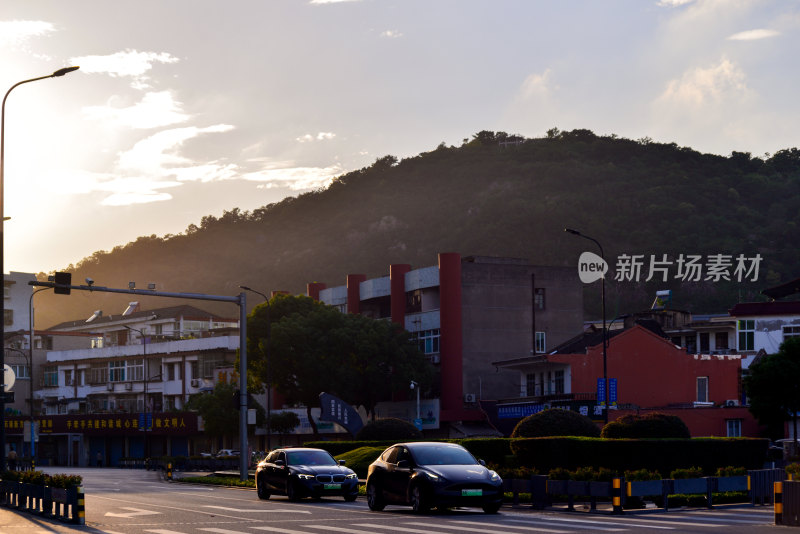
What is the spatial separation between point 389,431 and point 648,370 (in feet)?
96.6

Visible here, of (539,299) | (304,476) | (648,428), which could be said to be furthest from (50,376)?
(304,476)

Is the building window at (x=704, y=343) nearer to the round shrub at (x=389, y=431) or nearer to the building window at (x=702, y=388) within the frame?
the building window at (x=702, y=388)

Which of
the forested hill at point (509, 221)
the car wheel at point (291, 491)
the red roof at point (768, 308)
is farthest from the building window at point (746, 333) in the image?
the car wheel at point (291, 491)

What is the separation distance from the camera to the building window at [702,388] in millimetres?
74125

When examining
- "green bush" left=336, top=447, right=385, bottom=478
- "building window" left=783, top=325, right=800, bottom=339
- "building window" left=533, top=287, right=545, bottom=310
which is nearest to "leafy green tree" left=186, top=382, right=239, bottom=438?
"building window" left=533, top=287, right=545, bottom=310

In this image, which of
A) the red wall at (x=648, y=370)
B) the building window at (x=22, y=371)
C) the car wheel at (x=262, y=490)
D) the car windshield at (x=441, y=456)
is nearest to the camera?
the car windshield at (x=441, y=456)

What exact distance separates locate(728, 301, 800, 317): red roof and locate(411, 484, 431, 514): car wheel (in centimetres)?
5978

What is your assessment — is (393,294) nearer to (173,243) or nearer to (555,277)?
(555,277)

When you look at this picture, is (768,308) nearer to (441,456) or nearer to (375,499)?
(375,499)

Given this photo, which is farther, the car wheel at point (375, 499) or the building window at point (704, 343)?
the building window at point (704, 343)

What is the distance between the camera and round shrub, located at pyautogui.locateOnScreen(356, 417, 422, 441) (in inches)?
1895

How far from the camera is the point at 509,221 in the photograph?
135m

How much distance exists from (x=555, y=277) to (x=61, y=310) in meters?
132

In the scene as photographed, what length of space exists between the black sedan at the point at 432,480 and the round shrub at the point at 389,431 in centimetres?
2076
